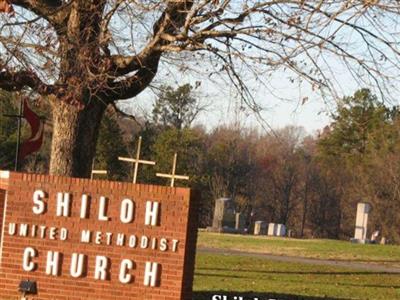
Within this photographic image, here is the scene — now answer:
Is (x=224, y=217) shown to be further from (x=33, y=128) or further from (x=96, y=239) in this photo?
(x=96, y=239)

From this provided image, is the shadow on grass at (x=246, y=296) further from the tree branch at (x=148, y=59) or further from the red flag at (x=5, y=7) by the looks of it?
the red flag at (x=5, y=7)

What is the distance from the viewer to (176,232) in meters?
13.0

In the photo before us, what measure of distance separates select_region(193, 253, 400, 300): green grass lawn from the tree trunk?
3.03 m

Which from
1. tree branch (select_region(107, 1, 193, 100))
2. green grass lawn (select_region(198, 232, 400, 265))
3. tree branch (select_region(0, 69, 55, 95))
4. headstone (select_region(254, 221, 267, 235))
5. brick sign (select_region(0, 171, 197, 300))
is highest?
tree branch (select_region(107, 1, 193, 100))

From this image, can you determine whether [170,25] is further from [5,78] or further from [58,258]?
[58,258]

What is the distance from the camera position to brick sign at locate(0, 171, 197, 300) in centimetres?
1303

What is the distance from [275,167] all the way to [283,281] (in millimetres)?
52149

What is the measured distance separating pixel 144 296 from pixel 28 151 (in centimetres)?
536

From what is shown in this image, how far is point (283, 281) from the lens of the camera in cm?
2022

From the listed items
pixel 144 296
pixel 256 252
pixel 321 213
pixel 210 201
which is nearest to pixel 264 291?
pixel 144 296

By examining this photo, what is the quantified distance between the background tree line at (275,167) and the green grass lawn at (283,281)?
18.6 meters

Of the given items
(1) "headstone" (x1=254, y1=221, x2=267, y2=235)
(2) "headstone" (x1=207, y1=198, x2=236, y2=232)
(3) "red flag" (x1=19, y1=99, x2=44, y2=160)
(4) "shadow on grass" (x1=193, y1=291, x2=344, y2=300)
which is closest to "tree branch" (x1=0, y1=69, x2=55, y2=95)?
(3) "red flag" (x1=19, y1=99, x2=44, y2=160)

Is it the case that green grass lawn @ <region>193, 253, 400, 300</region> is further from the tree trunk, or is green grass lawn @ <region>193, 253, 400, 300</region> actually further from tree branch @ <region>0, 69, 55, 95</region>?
tree branch @ <region>0, 69, 55, 95</region>

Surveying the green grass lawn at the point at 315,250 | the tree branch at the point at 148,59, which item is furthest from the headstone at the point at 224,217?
the tree branch at the point at 148,59
